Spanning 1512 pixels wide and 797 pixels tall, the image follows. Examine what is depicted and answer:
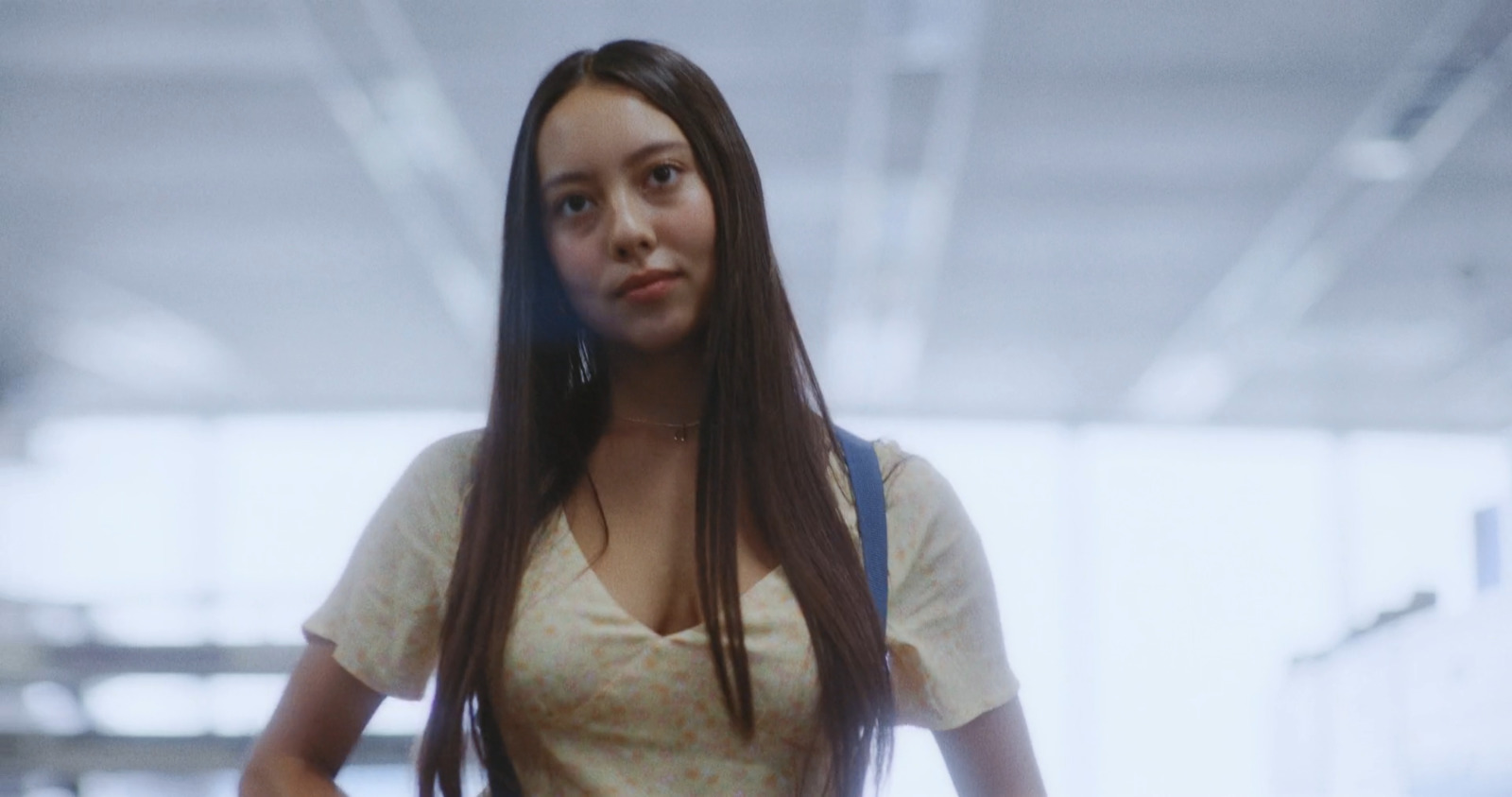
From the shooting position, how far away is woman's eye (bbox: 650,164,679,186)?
1.05 m

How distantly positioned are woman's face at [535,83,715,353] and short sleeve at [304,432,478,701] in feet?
0.46

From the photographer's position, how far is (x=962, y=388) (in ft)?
33.2

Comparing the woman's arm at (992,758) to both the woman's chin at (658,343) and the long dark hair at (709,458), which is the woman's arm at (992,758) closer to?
the long dark hair at (709,458)

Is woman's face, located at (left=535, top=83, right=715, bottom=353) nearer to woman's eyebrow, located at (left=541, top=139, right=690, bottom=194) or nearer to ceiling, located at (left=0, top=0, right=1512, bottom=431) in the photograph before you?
woman's eyebrow, located at (left=541, top=139, right=690, bottom=194)

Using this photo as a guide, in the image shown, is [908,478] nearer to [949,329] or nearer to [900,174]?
[900,174]

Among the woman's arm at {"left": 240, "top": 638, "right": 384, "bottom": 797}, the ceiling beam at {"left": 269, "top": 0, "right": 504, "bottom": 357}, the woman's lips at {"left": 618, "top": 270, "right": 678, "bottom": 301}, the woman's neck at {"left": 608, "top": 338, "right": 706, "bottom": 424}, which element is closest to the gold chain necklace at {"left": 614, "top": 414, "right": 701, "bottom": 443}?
the woman's neck at {"left": 608, "top": 338, "right": 706, "bottom": 424}

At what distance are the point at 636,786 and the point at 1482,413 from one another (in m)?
10.7

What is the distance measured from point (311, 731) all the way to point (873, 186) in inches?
207

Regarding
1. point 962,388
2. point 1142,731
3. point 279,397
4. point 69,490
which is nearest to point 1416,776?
point 962,388

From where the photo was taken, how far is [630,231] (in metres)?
1.02

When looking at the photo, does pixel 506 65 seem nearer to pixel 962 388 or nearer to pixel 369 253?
pixel 369 253

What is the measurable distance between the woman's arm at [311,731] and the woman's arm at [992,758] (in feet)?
1.07

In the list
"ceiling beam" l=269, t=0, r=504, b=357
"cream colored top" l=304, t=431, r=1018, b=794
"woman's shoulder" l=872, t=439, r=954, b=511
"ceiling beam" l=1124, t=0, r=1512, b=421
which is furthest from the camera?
"ceiling beam" l=1124, t=0, r=1512, b=421

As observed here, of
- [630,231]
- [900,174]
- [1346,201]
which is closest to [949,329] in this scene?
[1346,201]
